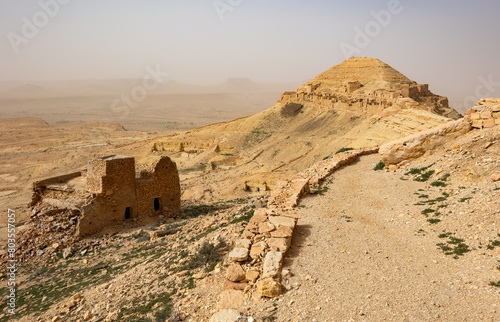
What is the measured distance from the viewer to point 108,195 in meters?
12.2

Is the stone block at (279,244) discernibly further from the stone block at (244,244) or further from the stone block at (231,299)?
the stone block at (231,299)

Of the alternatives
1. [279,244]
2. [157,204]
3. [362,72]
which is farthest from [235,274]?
[362,72]

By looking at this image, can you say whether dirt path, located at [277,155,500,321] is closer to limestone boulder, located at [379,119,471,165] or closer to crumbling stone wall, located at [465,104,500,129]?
limestone boulder, located at [379,119,471,165]

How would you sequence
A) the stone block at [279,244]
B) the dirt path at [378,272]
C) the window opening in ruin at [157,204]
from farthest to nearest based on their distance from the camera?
the window opening in ruin at [157,204] < the stone block at [279,244] < the dirt path at [378,272]

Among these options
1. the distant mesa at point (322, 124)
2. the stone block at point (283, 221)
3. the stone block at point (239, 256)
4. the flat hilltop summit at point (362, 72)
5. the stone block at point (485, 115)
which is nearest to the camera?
the stone block at point (239, 256)

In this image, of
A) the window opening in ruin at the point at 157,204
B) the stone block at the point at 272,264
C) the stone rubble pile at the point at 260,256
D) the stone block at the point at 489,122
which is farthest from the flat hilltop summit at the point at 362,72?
the stone block at the point at 272,264

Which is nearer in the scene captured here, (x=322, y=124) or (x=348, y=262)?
(x=348, y=262)

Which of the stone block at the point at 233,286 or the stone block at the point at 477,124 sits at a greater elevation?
the stone block at the point at 477,124

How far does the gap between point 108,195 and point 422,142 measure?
11187 mm

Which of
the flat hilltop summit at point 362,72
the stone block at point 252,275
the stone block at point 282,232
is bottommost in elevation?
the stone block at point 252,275

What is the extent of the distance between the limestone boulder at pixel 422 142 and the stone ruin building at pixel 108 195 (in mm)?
8551

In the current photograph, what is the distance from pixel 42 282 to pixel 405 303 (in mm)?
9396

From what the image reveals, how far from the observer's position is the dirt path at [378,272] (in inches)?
170

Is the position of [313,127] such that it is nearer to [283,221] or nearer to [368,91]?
[368,91]
